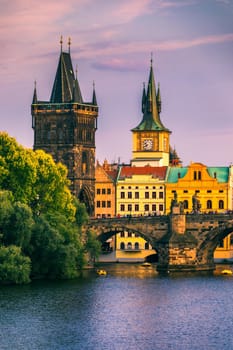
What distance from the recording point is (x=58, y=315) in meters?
115

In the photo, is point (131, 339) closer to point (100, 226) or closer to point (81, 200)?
point (100, 226)

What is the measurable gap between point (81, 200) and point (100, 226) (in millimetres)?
21286

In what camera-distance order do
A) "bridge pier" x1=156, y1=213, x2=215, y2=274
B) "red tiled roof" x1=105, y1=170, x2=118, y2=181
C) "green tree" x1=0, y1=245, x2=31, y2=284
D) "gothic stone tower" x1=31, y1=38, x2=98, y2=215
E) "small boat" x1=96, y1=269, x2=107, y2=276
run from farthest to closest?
1. "red tiled roof" x1=105, y1=170, x2=118, y2=181
2. "gothic stone tower" x1=31, y1=38, x2=98, y2=215
3. "bridge pier" x1=156, y1=213, x2=215, y2=274
4. "small boat" x1=96, y1=269, x2=107, y2=276
5. "green tree" x1=0, y1=245, x2=31, y2=284

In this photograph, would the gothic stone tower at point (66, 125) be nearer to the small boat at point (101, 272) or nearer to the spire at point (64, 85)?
the spire at point (64, 85)

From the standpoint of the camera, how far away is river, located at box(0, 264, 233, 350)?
4099 inches

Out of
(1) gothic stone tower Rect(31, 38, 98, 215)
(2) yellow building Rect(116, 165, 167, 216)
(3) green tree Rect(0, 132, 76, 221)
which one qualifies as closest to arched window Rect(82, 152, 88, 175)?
(1) gothic stone tower Rect(31, 38, 98, 215)

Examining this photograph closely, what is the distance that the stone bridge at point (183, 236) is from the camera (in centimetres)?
16250

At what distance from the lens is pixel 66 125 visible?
189 metres

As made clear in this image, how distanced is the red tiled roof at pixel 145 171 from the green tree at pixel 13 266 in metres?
60.8

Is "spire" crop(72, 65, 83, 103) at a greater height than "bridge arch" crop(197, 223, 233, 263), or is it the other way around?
"spire" crop(72, 65, 83, 103)

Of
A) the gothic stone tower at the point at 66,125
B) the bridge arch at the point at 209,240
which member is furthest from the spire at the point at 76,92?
the bridge arch at the point at 209,240

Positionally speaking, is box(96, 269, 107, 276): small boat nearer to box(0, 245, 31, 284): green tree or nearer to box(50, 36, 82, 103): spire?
box(0, 245, 31, 284): green tree

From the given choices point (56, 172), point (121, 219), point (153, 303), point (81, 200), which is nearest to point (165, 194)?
point (81, 200)

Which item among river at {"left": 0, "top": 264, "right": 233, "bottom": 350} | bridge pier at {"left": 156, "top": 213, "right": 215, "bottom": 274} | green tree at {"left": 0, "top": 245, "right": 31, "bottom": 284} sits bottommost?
river at {"left": 0, "top": 264, "right": 233, "bottom": 350}
